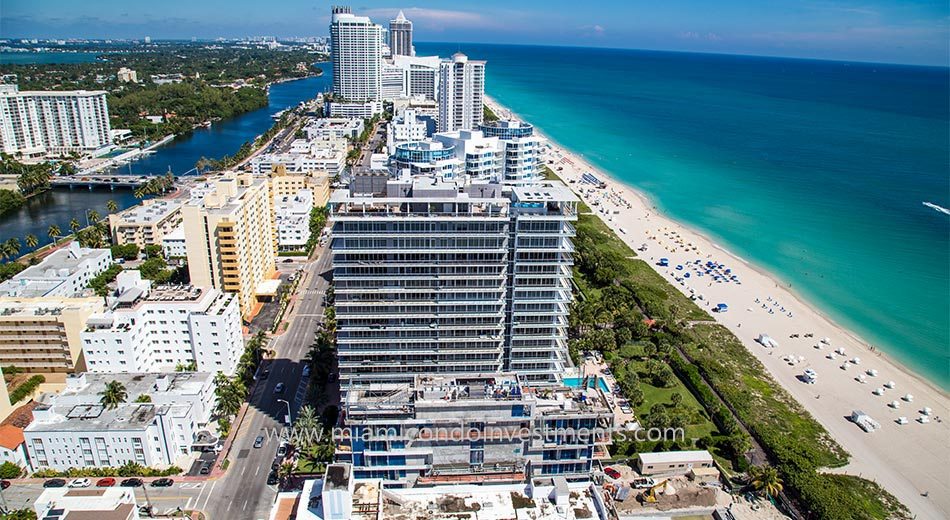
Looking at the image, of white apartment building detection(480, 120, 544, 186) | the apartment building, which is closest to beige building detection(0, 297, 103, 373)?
the apartment building

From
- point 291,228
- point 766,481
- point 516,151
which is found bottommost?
point 766,481

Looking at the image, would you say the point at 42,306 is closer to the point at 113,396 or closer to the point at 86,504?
the point at 113,396

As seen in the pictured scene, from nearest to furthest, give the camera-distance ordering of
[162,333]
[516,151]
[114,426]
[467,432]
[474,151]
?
[467,432] → [114,426] → [162,333] → [474,151] → [516,151]

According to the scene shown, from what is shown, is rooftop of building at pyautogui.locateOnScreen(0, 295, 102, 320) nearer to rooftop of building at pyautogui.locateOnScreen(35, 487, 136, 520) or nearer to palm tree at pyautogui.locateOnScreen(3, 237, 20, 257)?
rooftop of building at pyautogui.locateOnScreen(35, 487, 136, 520)

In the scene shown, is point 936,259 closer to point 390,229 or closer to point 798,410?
point 798,410

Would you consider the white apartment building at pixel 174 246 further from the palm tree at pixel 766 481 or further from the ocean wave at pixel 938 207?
the ocean wave at pixel 938 207

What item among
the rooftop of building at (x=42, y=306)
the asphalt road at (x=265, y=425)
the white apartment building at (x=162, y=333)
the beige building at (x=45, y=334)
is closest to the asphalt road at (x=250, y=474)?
the asphalt road at (x=265, y=425)

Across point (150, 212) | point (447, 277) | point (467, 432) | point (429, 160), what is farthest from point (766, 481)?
point (150, 212)
